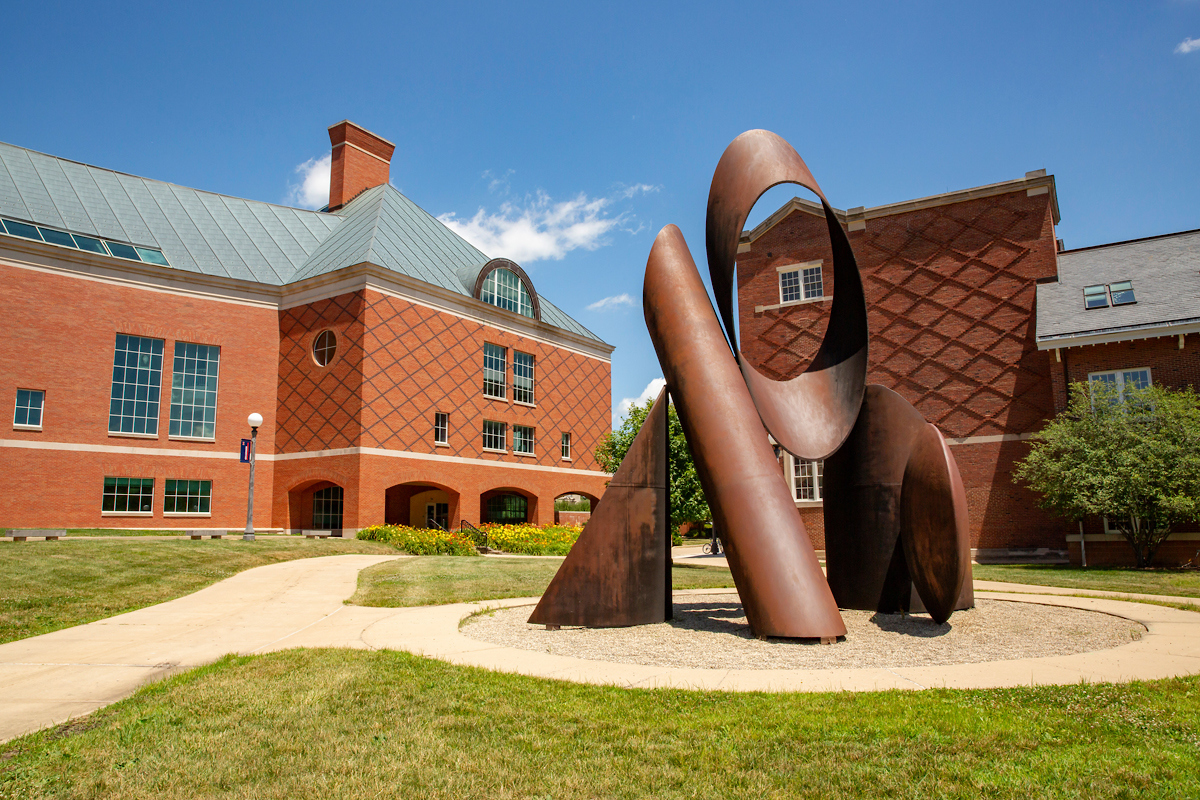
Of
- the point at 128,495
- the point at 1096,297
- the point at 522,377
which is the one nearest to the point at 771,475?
the point at 1096,297

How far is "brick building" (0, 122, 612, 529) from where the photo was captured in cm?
2561

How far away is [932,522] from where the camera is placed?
8094mm

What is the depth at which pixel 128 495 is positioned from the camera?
26625 mm

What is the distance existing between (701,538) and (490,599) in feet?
130

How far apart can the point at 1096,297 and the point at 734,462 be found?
20.5 m

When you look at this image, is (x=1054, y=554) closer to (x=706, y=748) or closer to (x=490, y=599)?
(x=490, y=599)

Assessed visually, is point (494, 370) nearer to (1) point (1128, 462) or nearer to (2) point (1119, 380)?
(2) point (1119, 380)

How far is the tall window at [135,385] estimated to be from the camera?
26.9 m

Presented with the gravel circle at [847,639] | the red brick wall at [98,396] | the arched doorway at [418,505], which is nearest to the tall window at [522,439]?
the arched doorway at [418,505]

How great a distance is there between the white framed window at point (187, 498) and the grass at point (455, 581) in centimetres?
1295

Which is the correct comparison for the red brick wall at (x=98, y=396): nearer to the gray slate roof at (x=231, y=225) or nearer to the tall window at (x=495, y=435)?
the gray slate roof at (x=231, y=225)

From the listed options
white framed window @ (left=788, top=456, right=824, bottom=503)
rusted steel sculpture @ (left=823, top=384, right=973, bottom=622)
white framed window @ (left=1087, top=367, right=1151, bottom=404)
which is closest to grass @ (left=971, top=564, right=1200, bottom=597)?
white framed window @ (left=1087, top=367, right=1151, bottom=404)

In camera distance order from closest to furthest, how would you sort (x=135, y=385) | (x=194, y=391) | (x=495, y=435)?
(x=135, y=385), (x=194, y=391), (x=495, y=435)

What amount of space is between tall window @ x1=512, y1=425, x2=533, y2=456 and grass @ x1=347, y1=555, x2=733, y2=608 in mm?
15050
